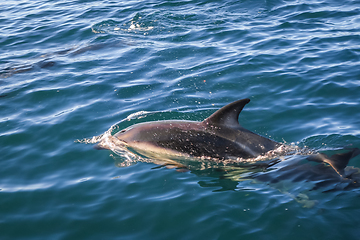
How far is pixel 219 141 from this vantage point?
723 centimetres

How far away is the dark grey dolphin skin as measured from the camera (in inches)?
277

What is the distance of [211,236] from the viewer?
5.73 meters

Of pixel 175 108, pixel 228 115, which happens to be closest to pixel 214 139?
pixel 228 115

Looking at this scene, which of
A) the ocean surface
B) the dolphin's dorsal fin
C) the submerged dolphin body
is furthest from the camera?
the submerged dolphin body

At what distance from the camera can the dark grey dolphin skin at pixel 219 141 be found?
704 centimetres

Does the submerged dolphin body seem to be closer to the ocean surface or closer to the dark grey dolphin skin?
the dark grey dolphin skin

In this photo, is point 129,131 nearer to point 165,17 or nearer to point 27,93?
point 27,93

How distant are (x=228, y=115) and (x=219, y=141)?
59 cm

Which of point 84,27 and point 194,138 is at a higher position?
point 84,27

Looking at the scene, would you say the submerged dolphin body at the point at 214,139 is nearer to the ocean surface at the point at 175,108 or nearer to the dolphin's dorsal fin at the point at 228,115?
the dolphin's dorsal fin at the point at 228,115

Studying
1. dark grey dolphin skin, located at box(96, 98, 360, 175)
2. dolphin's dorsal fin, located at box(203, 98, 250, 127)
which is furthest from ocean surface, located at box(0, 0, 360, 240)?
dolphin's dorsal fin, located at box(203, 98, 250, 127)

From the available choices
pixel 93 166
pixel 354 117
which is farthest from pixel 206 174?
pixel 354 117

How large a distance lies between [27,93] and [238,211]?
832 cm

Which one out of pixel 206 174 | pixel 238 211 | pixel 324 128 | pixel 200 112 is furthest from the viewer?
pixel 200 112
